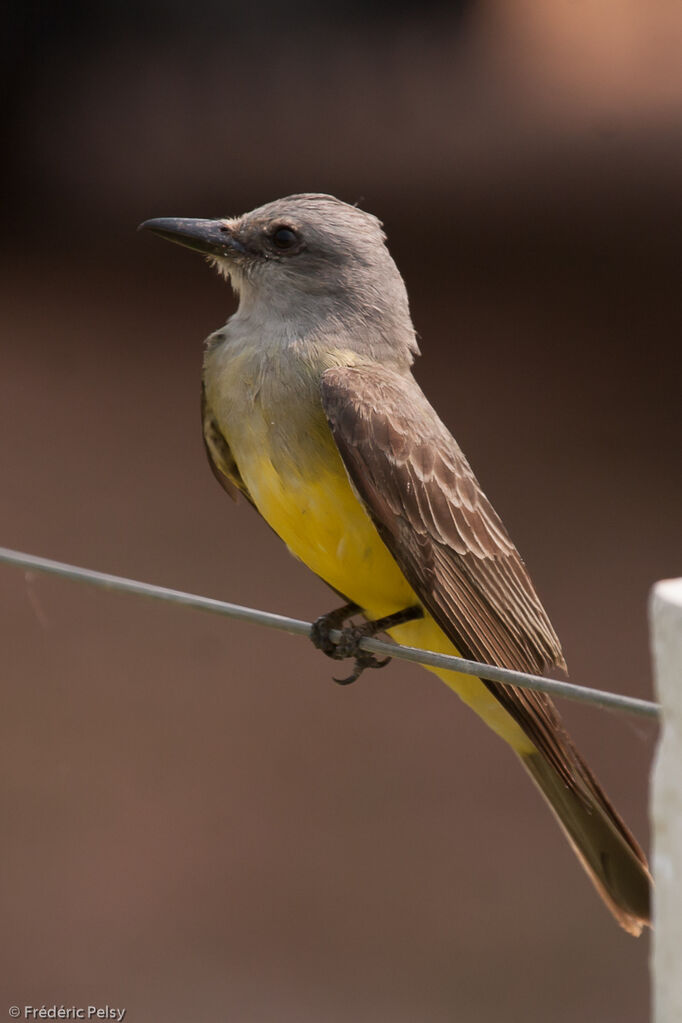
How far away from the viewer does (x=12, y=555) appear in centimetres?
244

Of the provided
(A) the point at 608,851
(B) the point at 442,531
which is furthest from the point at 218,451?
(A) the point at 608,851

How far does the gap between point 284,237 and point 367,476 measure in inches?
28.7

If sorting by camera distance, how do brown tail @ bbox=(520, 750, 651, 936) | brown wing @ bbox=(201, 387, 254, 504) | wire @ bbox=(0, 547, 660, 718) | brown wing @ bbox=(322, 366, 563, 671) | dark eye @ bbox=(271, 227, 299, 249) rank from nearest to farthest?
wire @ bbox=(0, 547, 660, 718)
brown tail @ bbox=(520, 750, 651, 936)
brown wing @ bbox=(322, 366, 563, 671)
brown wing @ bbox=(201, 387, 254, 504)
dark eye @ bbox=(271, 227, 299, 249)

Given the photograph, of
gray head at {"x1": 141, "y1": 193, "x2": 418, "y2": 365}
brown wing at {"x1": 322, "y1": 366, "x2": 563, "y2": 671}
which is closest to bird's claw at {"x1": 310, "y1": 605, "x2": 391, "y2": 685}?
brown wing at {"x1": 322, "y1": 366, "x2": 563, "y2": 671}

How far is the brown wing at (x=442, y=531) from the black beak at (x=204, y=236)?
47 cm

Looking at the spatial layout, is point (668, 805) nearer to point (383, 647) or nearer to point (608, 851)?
point (383, 647)

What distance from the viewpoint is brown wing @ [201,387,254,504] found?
3.21 metres

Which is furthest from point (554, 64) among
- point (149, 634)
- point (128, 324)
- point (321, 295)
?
point (321, 295)

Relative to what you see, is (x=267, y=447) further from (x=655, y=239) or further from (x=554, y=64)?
(x=655, y=239)

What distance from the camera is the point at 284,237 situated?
332 cm

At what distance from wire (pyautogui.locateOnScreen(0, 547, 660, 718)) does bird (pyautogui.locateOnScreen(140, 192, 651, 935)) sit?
407 millimetres

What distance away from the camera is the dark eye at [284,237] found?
3.31m

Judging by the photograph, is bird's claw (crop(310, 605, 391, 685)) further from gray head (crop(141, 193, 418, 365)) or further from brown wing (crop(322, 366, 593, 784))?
gray head (crop(141, 193, 418, 365))

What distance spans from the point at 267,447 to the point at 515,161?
4.04 meters
